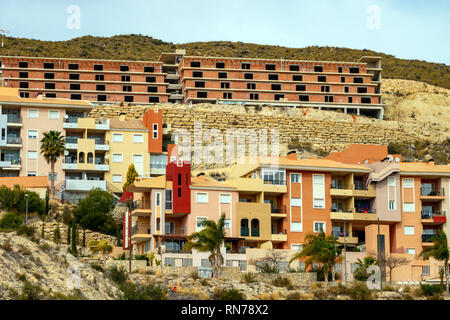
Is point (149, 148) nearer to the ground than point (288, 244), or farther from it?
farther from it

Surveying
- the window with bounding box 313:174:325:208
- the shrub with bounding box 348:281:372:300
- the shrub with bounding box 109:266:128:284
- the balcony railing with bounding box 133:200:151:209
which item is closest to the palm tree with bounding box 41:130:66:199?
the balcony railing with bounding box 133:200:151:209

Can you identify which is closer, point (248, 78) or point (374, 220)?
point (374, 220)

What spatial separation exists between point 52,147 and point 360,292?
40634 mm

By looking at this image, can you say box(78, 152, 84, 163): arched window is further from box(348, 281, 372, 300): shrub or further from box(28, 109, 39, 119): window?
box(348, 281, 372, 300): shrub

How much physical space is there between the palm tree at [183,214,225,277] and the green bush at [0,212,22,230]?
15.0 m

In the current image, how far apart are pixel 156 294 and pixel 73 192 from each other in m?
37.7

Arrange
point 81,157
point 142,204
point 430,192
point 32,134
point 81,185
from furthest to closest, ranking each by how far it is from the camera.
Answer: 1. point 81,157
2. point 32,134
3. point 81,185
4. point 430,192
5. point 142,204

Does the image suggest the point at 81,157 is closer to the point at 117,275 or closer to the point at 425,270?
the point at 117,275

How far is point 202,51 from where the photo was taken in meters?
177

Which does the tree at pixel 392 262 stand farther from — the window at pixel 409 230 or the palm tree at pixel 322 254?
the window at pixel 409 230

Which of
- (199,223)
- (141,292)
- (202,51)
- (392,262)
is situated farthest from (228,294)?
(202,51)

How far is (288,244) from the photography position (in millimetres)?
91188
